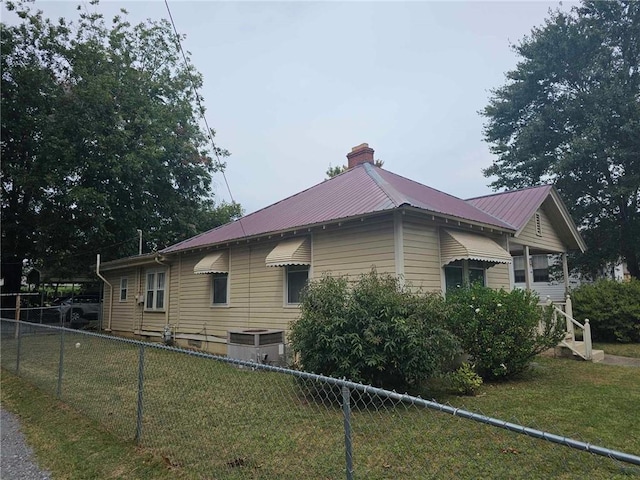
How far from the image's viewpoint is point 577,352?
29.6ft

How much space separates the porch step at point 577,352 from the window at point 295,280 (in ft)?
20.0

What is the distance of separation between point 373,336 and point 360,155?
853cm

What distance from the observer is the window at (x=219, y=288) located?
11227 millimetres

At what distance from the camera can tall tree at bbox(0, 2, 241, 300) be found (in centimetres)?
1781

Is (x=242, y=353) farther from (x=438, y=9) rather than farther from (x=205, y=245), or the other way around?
(x=438, y=9)

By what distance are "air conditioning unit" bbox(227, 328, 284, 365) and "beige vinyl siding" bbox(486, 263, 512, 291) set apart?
17.5 feet

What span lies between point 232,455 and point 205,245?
794 cm

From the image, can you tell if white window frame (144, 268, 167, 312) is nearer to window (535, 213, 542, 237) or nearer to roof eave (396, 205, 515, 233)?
roof eave (396, 205, 515, 233)

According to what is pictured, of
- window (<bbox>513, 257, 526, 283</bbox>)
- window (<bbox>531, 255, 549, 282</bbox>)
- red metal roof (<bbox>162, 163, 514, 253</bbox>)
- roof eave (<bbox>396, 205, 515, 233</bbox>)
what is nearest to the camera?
roof eave (<bbox>396, 205, 515, 233</bbox>)

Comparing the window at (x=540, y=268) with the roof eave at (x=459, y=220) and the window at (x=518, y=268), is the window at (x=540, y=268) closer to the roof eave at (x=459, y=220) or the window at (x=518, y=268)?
the window at (x=518, y=268)

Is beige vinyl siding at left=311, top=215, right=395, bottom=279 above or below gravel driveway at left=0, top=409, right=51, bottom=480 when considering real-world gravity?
above

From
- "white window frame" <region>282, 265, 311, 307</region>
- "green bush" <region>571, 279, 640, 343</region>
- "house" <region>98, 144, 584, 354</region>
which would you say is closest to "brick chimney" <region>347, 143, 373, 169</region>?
"house" <region>98, 144, 584, 354</region>

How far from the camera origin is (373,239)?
25.8 feet

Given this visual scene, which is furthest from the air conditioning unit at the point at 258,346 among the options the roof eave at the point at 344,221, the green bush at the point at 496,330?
the green bush at the point at 496,330
